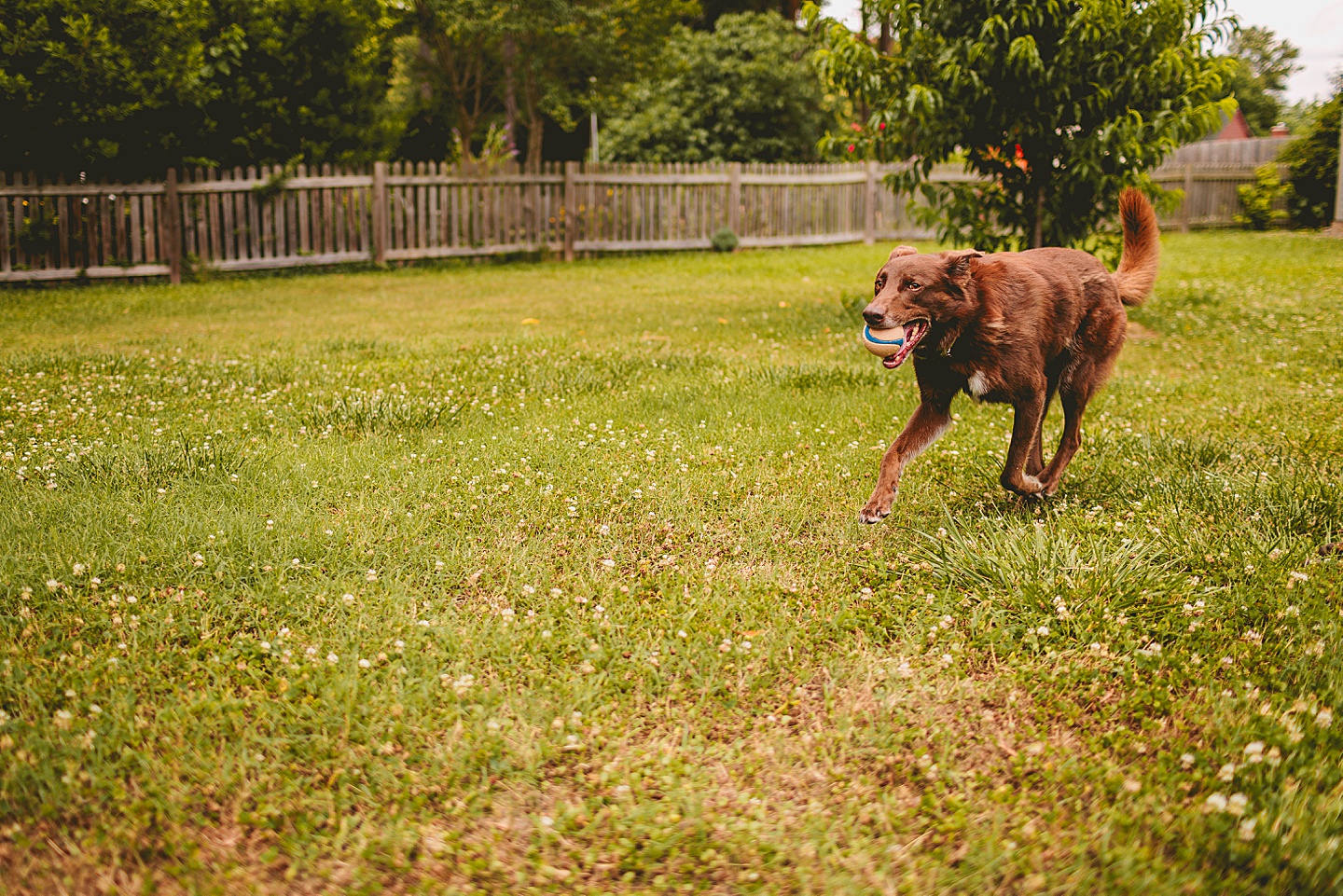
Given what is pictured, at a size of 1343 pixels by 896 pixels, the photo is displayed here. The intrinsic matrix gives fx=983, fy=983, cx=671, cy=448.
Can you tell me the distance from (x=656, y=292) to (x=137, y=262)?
7.28 metres

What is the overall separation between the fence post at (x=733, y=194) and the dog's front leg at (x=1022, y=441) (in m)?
15.3

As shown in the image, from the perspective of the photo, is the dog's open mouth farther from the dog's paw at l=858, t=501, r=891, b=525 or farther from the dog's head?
the dog's paw at l=858, t=501, r=891, b=525

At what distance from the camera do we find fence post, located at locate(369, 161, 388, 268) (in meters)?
15.2

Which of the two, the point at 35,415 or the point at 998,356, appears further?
the point at 35,415

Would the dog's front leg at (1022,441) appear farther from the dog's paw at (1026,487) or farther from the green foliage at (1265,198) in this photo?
the green foliage at (1265,198)

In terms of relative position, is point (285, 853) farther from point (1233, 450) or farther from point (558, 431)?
point (1233, 450)

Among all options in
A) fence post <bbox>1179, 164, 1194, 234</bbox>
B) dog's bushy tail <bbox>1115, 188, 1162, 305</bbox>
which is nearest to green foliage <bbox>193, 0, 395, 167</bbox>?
dog's bushy tail <bbox>1115, 188, 1162, 305</bbox>

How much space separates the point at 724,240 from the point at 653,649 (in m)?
16.3

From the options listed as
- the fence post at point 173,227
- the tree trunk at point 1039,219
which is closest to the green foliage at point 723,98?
the fence post at point 173,227

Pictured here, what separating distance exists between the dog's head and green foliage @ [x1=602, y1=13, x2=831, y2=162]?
2193 cm

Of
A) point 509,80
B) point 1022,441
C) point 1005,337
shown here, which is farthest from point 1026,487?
point 509,80

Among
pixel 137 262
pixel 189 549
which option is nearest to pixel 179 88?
pixel 137 262

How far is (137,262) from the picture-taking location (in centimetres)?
1355

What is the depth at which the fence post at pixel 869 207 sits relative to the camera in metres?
21.1
